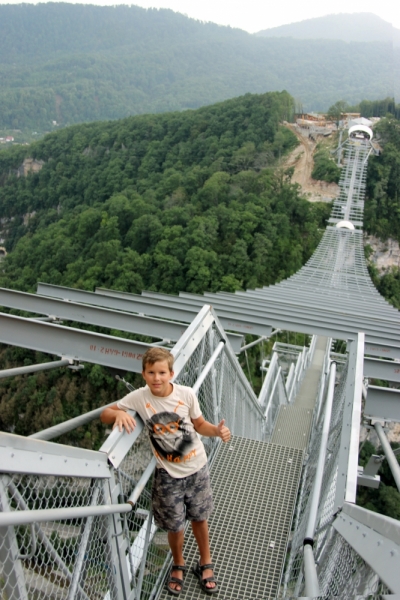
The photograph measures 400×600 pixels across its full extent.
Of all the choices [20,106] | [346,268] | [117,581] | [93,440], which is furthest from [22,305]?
[20,106]

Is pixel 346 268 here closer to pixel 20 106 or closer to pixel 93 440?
pixel 93 440

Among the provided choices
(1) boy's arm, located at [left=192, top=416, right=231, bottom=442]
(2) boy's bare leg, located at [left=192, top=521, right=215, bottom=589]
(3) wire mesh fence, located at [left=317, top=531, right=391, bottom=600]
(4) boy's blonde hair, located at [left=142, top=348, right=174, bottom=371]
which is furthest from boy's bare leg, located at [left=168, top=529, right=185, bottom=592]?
(4) boy's blonde hair, located at [left=142, top=348, right=174, bottom=371]

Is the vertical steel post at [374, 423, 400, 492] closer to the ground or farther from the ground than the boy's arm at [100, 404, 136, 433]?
closer to the ground

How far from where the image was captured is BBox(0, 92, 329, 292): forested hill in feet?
112

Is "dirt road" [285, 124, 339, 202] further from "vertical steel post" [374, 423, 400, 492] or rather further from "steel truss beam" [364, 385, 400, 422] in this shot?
"vertical steel post" [374, 423, 400, 492]

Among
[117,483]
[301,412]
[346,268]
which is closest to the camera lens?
[117,483]

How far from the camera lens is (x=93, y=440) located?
24.9m

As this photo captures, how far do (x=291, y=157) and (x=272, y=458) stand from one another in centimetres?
4430

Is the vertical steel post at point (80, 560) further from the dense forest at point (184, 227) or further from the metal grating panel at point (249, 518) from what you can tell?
the dense forest at point (184, 227)

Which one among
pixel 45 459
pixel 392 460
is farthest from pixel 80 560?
pixel 392 460

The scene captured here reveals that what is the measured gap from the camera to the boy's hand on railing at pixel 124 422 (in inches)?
111

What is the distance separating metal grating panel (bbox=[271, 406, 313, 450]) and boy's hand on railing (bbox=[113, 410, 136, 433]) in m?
6.61

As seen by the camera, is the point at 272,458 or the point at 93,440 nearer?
the point at 272,458

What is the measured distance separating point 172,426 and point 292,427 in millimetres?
7154
